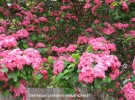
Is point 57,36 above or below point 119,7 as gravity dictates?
below

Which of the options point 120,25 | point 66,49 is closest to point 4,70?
point 66,49

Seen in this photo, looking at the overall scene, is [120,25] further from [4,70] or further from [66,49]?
[4,70]

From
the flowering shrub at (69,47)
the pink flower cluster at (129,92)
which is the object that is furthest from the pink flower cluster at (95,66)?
the pink flower cluster at (129,92)

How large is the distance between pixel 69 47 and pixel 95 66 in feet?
4.50

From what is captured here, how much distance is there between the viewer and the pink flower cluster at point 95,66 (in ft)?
9.75

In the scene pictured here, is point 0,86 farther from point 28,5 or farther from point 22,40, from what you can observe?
point 28,5

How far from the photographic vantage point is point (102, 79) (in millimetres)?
3006

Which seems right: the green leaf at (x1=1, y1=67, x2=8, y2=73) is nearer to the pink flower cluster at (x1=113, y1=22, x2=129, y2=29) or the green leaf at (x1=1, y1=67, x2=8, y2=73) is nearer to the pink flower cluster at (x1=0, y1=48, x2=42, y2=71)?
the pink flower cluster at (x1=0, y1=48, x2=42, y2=71)

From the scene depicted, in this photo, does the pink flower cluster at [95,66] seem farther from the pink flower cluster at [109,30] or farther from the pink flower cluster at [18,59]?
the pink flower cluster at [109,30]

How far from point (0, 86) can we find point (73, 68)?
0.80 metres

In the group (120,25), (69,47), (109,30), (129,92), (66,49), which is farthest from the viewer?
(120,25)

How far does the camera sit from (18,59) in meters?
3.04

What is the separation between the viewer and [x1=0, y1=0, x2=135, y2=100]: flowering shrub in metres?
3.11

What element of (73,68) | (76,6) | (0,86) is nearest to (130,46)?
(76,6)
